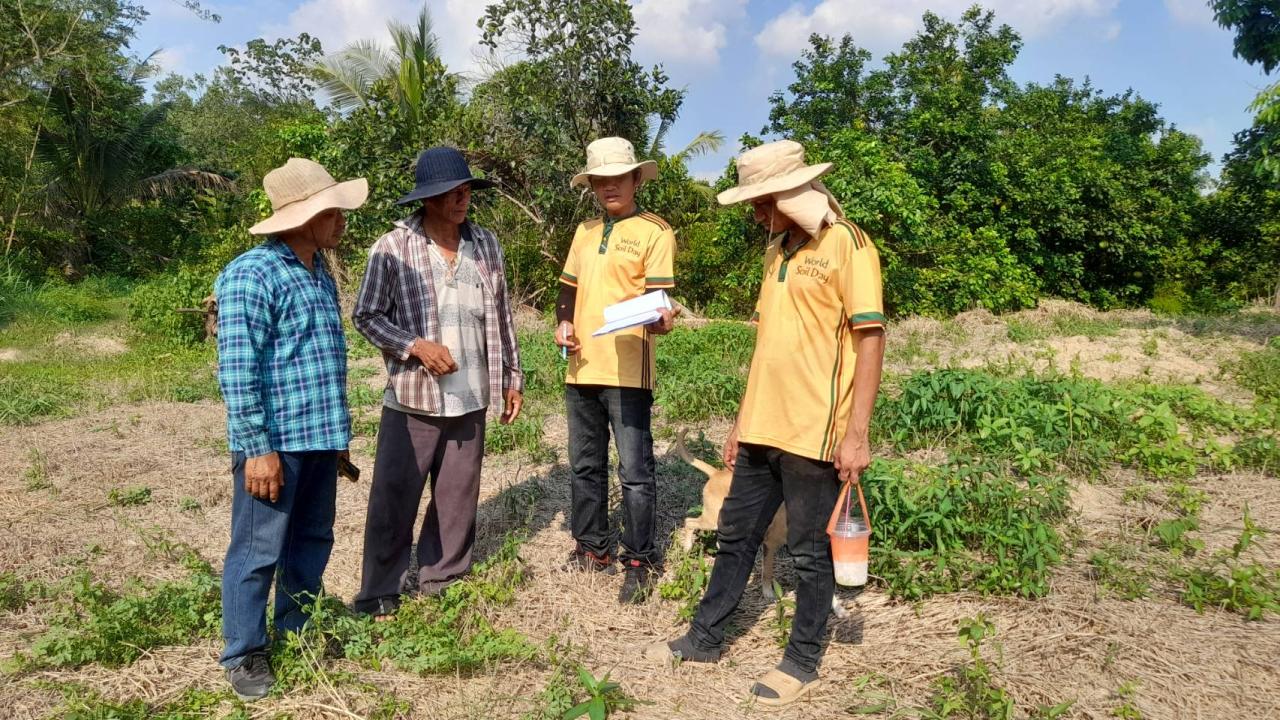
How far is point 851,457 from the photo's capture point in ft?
8.64

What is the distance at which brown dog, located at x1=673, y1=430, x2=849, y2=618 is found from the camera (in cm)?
357

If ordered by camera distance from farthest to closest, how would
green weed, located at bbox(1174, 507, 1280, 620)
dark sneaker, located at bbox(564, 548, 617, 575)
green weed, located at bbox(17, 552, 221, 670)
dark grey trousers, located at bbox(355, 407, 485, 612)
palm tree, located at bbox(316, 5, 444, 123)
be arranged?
palm tree, located at bbox(316, 5, 444, 123) → dark sneaker, located at bbox(564, 548, 617, 575) → dark grey trousers, located at bbox(355, 407, 485, 612) → green weed, located at bbox(1174, 507, 1280, 620) → green weed, located at bbox(17, 552, 221, 670)

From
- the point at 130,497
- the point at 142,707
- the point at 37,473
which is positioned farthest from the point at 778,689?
the point at 37,473

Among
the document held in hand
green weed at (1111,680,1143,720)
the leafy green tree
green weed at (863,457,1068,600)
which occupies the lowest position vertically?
green weed at (1111,680,1143,720)

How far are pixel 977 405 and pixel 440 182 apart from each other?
3493 mm

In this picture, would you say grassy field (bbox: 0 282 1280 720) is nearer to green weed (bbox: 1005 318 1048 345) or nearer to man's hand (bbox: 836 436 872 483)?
man's hand (bbox: 836 436 872 483)

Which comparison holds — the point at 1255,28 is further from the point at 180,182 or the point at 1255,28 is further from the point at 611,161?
the point at 180,182

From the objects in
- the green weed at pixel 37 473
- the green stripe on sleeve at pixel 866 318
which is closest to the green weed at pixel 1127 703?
the green stripe on sleeve at pixel 866 318

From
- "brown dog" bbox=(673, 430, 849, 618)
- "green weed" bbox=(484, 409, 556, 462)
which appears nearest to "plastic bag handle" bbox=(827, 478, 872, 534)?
"brown dog" bbox=(673, 430, 849, 618)

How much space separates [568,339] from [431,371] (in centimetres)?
65

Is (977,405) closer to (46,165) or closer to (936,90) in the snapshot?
(936,90)

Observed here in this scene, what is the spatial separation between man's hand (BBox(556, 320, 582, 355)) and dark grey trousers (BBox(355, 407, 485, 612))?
48 centimetres

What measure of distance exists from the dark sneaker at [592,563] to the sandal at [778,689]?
3.74 ft

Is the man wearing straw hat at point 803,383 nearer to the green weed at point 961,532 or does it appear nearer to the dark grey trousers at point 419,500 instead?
the green weed at point 961,532
